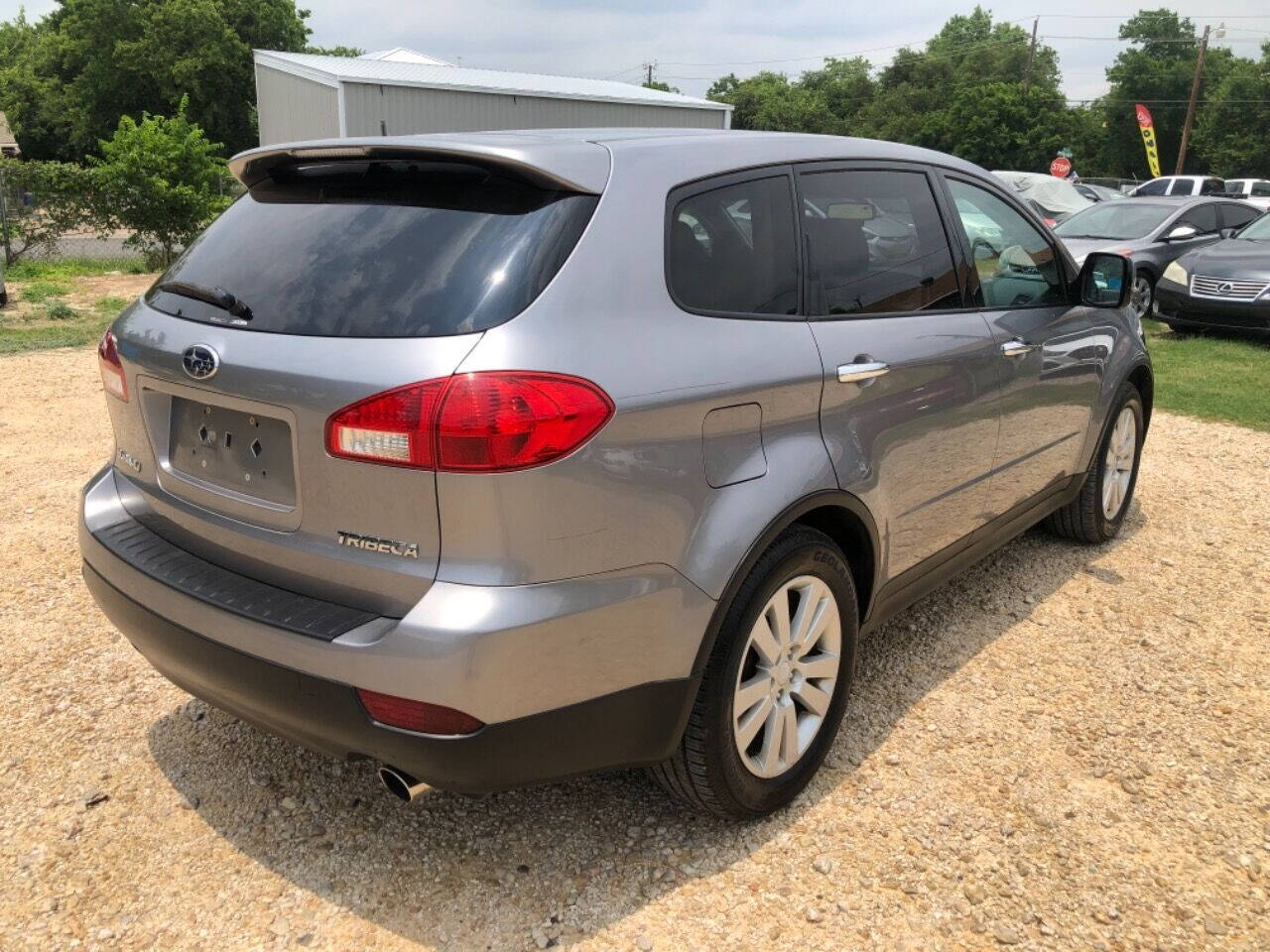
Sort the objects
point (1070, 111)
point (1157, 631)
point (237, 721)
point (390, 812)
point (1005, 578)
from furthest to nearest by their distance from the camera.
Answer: point (1070, 111) → point (1005, 578) → point (1157, 631) → point (237, 721) → point (390, 812)

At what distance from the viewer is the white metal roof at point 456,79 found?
2658 centimetres

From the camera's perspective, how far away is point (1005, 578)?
15.0 ft

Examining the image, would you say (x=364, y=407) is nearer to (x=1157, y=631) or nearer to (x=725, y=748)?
(x=725, y=748)

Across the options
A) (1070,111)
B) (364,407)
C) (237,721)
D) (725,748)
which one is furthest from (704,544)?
(1070,111)

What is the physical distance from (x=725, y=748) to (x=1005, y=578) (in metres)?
2.46

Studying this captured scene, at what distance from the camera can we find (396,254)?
2.30m

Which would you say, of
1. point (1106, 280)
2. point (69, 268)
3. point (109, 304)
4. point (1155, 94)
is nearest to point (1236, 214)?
point (1106, 280)

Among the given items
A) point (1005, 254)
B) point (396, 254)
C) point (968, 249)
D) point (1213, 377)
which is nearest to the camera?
point (396, 254)

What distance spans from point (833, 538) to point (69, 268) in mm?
16355

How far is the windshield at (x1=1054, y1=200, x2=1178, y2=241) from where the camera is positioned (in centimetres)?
1280

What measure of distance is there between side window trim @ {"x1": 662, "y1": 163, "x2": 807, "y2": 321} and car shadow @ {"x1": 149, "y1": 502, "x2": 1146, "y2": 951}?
1.34m

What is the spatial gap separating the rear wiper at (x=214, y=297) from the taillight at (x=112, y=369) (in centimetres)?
22

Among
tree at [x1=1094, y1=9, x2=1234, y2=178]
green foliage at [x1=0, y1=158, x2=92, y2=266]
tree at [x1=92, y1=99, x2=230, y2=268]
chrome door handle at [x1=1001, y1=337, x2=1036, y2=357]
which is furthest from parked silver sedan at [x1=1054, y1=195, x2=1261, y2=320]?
tree at [x1=1094, y1=9, x2=1234, y2=178]

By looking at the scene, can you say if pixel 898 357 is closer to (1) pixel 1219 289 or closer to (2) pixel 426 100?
(1) pixel 1219 289
